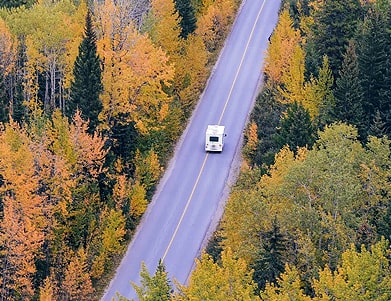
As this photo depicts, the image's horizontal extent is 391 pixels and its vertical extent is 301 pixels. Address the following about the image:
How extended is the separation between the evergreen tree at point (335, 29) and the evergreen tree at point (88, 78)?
19.6 metres

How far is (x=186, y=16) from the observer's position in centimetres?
8662

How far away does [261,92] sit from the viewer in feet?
268

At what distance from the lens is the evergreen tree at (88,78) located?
6525 centimetres

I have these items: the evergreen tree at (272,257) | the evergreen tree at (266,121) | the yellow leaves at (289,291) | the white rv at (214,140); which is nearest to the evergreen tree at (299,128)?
the evergreen tree at (266,121)

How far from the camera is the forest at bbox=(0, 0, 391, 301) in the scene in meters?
46.5

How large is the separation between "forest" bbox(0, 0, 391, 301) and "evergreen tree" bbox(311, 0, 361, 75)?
12cm

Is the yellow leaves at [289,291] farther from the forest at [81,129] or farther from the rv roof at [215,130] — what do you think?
the rv roof at [215,130]

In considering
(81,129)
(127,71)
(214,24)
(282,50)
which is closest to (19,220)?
(81,129)

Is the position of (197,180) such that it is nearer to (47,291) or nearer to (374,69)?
(374,69)

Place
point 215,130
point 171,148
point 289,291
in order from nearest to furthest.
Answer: point 289,291 → point 215,130 → point 171,148

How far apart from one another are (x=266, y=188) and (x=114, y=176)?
18.4 metres

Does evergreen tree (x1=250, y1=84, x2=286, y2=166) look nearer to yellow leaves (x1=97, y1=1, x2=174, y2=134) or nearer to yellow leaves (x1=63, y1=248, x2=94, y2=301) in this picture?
yellow leaves (x1=97, y1=1, x2=174, y2=134)

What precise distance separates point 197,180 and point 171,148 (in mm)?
5629

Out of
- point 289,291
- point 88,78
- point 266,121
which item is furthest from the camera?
point 266,121
